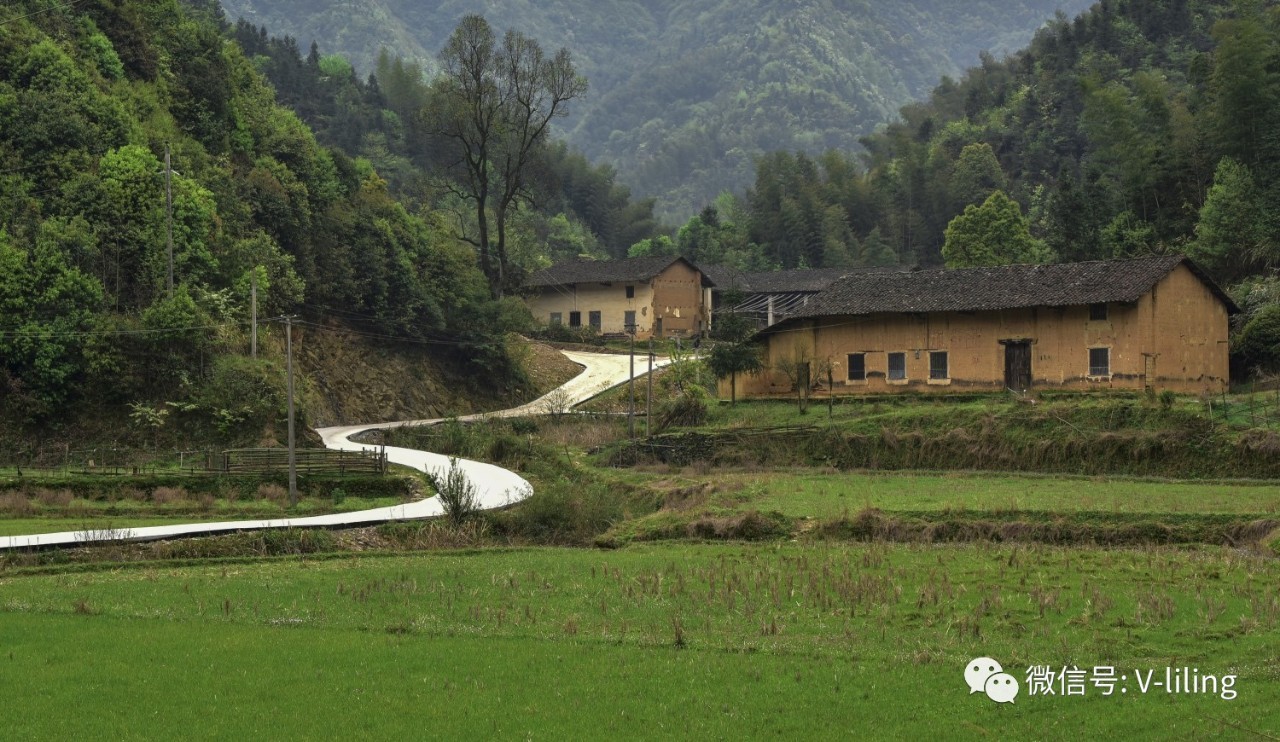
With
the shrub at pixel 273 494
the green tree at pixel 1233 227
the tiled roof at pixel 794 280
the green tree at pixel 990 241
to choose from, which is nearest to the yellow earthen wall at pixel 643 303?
the tiled roof at pixel 794 280

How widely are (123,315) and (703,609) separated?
39.4 m

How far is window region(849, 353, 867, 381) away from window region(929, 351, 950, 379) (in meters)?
2.95

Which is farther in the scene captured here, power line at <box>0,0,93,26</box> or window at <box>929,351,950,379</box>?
power line at <box>0,0,93,26</box>

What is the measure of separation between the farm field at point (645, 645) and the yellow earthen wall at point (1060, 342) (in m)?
24.0

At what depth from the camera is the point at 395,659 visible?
18.0 metres

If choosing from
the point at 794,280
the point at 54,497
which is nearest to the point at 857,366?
the point at 54,497

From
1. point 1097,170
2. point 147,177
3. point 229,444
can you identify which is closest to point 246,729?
point 229,444

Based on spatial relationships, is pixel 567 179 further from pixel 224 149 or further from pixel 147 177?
pixel 147 177

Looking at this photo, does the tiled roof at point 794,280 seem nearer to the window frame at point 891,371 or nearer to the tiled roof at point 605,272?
the tiled roof at point 605,272

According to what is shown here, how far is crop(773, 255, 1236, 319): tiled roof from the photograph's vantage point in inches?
1982

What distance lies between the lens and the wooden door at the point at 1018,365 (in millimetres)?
52219

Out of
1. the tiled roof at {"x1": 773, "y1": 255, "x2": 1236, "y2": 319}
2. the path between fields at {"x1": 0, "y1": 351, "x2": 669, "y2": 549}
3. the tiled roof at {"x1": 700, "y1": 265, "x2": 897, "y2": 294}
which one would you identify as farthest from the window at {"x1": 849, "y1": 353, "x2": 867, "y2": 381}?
the tiled roof at {"x1": 700, "y1": 265, "x2": 897, "y2": 294}

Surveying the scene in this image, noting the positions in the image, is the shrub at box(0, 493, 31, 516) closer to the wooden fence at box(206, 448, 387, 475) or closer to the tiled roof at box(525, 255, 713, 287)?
the wooden fence at box(206, 448, 387, 475)

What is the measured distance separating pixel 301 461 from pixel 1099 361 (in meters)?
28.9
